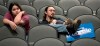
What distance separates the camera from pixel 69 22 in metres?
4.00

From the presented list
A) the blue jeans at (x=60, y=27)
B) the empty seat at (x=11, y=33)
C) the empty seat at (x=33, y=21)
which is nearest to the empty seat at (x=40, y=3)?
the empty seat at (x=33, y=21)

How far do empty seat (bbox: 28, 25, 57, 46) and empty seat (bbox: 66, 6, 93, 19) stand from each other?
1.06m

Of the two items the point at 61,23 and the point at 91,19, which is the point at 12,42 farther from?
the point at 91,19

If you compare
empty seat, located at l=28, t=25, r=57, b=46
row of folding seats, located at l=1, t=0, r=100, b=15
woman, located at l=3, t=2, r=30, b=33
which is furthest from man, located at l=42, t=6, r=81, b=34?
row of folding seats, located at l=1, t=0, r=100, b=15

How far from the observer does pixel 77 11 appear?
4.95 meters

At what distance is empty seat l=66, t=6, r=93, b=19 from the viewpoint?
16.1ft

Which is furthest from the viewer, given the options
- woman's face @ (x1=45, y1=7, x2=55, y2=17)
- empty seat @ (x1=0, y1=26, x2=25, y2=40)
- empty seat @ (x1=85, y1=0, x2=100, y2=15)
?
empty seat @ (x1=85, y1=0, x2=100, y2=15)

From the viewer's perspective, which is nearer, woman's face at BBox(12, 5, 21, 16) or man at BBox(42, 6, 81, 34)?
man at BBox(42, 6, 81, 34)

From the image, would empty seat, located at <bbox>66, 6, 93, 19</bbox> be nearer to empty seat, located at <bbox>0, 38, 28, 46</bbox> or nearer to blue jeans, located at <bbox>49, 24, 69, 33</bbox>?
blue jeans, located at <bbox>49, 24, 69, 33</bbox>

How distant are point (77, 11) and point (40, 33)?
126 cm

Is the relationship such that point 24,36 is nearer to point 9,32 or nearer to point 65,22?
point 9,32

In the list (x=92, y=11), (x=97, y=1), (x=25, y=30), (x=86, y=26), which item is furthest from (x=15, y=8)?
(x=97, y=1)

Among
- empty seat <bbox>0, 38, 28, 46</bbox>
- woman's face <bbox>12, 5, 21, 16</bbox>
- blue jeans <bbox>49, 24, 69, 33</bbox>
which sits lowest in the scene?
empty seat <bbox>0, 38, 28, 46</bbox>

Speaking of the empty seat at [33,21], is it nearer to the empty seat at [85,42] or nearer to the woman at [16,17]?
the woman at [16,17]
